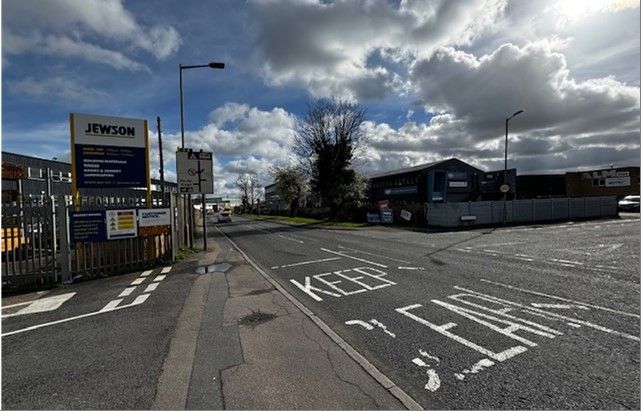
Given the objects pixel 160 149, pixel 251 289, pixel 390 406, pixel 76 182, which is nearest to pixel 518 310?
pixel 390 406

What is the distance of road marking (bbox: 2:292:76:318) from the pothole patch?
396 cm

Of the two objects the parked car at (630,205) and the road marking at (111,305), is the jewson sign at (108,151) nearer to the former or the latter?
the road marking at (111,305)

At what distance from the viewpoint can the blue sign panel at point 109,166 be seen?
33.3ft

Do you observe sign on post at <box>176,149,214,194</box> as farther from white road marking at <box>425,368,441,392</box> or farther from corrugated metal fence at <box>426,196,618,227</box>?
corrugated metal fence at <box>426,196,618,227</box>

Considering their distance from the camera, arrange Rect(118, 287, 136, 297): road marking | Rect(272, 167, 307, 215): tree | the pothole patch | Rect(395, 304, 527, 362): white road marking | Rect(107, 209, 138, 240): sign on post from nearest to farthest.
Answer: Rect(395, 304, 527, 362): white road marking → the pothole patch → Rect(118, 287, 136, 297): road marking → Rect(107, 209, 138, 240): sign on post → Rect(272, 167, 307, 215): tree

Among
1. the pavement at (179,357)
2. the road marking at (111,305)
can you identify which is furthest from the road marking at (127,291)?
the road marking at (111,305)

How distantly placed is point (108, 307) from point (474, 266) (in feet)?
29.5

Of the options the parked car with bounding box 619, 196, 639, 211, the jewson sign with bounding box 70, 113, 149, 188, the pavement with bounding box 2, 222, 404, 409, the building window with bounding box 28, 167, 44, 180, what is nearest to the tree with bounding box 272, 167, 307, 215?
the building window with bounding box 28, 167, 44, 180

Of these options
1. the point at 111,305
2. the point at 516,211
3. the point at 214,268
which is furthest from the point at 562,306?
the point at 516,211

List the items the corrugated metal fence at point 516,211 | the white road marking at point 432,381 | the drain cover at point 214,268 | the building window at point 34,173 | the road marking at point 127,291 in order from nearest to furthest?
the white road marking at point 432,381
the road marking at point 127,291
the drain cover at point 214,268
the corrugated metal fence at point 516,211
the building window at point 34,173

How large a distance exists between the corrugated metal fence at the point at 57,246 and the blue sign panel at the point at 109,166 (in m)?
0.81

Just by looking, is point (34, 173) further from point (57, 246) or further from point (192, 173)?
point (57, 246)

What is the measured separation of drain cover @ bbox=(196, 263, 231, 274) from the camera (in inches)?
392

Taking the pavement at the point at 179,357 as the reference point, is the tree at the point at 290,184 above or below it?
above
